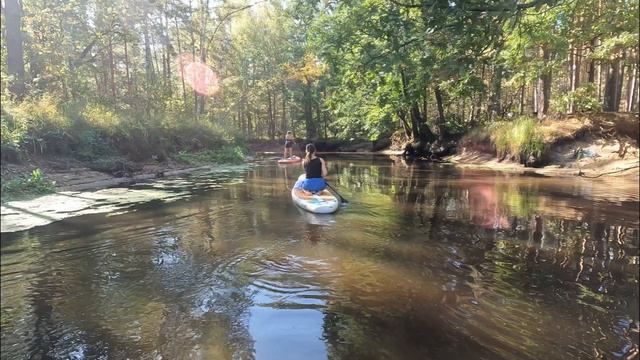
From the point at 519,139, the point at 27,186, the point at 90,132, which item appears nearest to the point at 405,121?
the point at 519,139

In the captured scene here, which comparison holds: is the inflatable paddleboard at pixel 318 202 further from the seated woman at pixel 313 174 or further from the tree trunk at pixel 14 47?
the tree trunk at pixel 14 47

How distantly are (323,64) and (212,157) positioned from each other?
8630mm

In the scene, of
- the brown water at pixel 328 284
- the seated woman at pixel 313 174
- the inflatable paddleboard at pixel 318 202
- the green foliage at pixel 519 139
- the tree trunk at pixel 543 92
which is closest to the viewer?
the brown water at pixel 328 284

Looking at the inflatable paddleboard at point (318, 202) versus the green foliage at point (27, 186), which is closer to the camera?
the inflatable paddleboard at point (318, 202)

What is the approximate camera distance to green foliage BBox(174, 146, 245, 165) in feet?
69.1

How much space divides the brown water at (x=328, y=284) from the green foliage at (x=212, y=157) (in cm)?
1105

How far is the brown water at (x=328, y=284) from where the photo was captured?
3.98 metres

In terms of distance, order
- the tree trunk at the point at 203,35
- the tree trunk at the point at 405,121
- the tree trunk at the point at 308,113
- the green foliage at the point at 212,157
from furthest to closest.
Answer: the tree trunk at the point at 308,113 < the tree trunk at the point at 203,35 < the tree trunk at the point at 405,121 < the green foliage at the point at 212,157

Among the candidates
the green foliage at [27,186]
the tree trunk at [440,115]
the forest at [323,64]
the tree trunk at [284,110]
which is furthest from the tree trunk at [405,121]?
the green foliage at [27,186]

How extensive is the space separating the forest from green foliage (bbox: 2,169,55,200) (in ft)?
5.63

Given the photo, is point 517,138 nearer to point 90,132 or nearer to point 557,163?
point 557,163

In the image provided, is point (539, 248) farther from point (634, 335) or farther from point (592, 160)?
point (592, 160)

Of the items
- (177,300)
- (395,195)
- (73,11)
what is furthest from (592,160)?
(73,11)

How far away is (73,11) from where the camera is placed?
2169 cm
